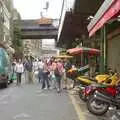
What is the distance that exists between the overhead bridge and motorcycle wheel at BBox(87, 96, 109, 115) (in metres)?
83.2

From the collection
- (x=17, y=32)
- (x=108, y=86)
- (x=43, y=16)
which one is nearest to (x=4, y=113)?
(x=108, y=86)

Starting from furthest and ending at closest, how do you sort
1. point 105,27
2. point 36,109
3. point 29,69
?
point 29,69 < point 105,27 < point 36,109

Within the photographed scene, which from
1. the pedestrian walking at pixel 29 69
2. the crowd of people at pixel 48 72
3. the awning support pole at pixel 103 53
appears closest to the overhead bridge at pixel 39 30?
the crowd of people at pixel 48 72

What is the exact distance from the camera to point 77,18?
1521 inches

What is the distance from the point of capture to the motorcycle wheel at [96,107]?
53.2ft

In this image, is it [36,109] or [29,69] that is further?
[29,69]

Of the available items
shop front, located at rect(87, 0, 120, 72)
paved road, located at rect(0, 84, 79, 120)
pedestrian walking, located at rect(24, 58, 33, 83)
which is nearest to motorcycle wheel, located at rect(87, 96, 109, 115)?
paved road, located at rect(0, 84, 79, 120)

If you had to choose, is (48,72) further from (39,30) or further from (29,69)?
(39,30)

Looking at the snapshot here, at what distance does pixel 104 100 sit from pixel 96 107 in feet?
2.18

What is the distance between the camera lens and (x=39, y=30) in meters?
102

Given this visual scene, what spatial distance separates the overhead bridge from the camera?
332 feet

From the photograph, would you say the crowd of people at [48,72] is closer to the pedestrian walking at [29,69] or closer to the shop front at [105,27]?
the pedestrian walking at [29,69]

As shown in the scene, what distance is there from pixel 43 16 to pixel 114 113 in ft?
306

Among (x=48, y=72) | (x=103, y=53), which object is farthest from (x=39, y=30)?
(x=103, y=53)
